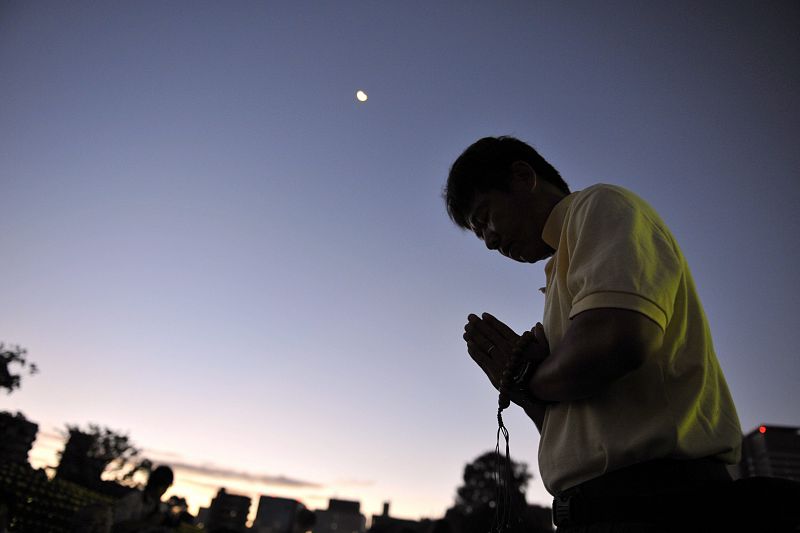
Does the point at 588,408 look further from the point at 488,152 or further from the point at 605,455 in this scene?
the point at 488,152

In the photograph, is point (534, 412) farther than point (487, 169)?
No

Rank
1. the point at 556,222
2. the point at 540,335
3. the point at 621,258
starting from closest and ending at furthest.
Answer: the point at 621,258 → the point at 540,335 → the point at 556,222

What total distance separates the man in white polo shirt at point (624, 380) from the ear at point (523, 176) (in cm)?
32

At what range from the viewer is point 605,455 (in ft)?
3.75

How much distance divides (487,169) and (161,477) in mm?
7575

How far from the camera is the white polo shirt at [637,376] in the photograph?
112 cm

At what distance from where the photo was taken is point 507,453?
1.46 m

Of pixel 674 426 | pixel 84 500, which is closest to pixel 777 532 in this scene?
pixel 674 426

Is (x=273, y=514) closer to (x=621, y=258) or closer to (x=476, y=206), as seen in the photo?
(x=476, y=206)

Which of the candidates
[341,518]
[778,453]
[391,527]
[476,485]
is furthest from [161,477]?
[341,518]

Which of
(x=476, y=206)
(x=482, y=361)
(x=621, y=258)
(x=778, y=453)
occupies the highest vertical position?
(x=778, y=453)

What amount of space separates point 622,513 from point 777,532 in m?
0.30

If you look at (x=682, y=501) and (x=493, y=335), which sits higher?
(x=493, y=335)

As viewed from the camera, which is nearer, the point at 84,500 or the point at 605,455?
the point at 605,455
